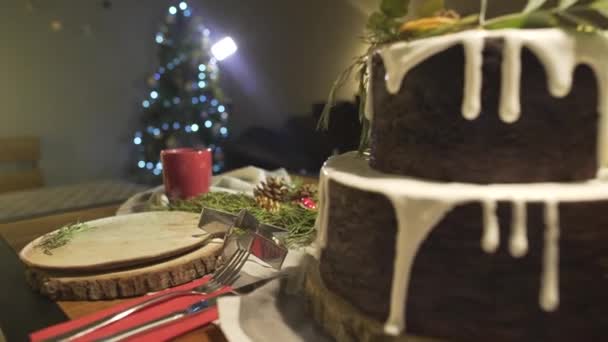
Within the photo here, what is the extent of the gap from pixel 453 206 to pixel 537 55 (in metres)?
0.20

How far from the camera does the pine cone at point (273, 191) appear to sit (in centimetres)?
127

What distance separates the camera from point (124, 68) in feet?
13.9


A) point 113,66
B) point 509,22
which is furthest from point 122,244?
point 113,66

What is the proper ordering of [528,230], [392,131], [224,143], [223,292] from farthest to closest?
[224,143], [223,292], [392,131], [528,230]

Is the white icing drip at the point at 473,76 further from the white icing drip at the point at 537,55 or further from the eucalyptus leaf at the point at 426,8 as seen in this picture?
the eucalyptus leaf at the point at 426,8

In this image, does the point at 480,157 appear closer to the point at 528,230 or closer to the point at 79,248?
the point at 528,230

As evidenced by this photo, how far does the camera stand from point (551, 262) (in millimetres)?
500

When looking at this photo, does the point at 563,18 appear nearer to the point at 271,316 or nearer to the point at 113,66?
the point at 271,316

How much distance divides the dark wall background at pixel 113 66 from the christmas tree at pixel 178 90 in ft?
1.12

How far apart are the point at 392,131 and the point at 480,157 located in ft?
0.42

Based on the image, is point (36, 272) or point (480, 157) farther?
point (36, 272)

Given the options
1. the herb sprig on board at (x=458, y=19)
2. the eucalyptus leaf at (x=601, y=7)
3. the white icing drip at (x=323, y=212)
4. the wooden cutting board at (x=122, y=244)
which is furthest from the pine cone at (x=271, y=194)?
the eucalyptus leaf at (x=601, y=7)

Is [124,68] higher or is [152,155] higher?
[124,68]

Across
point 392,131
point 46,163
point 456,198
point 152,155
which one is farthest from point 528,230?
point 46,163
